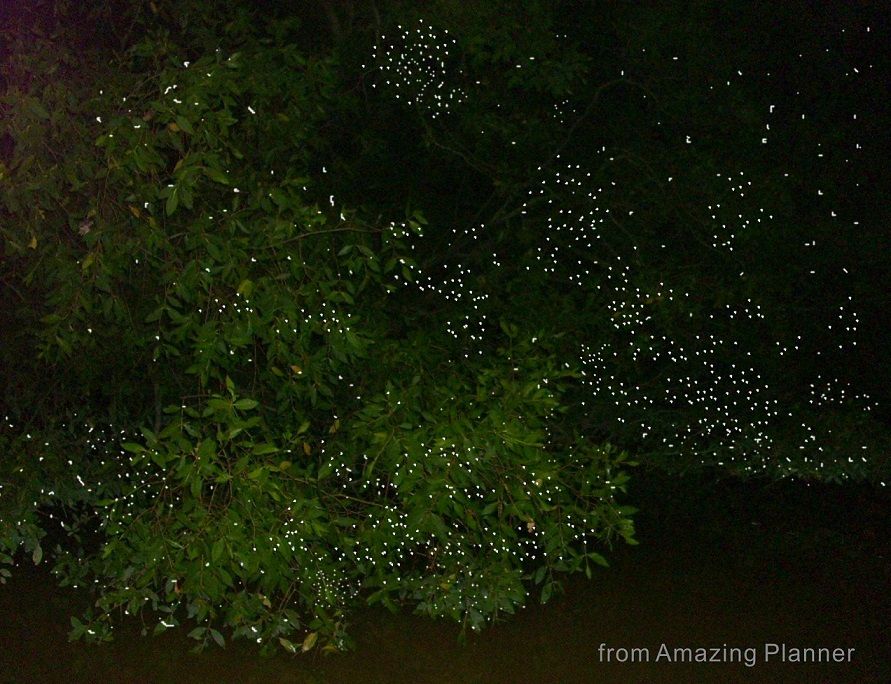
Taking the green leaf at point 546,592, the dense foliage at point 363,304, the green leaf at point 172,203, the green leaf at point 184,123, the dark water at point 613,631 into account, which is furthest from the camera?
the dark water at point 613,631

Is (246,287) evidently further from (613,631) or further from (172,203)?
(613,631)

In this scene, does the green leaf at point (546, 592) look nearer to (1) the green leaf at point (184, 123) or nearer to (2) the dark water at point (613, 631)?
(2) the dark water at point (613, 631)

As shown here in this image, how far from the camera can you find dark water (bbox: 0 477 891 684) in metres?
7.26

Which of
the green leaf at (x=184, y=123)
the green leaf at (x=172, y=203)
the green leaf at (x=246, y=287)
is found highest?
the green leaf at (x=184, y=123)

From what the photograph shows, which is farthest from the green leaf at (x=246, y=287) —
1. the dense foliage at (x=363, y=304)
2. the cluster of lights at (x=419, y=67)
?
the cluster of lights at (x=419, y=67)

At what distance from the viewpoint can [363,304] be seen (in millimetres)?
8086

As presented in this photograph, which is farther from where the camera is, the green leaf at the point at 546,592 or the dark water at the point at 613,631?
the dark water at the point at 613,631

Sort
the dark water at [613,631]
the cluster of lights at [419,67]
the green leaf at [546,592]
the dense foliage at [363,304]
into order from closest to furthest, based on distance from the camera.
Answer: the dense foliage at [363,304], the green leaf at [546,592], the dark water at [613,631], the cluster of lights at [419,67]

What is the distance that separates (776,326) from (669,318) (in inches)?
68.6

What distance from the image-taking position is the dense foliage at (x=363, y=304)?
5.79m

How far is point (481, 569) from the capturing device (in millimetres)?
6797

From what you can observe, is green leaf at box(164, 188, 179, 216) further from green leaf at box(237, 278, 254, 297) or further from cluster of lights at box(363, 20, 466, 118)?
cluster of lights at box(363, 20, 466, 118)

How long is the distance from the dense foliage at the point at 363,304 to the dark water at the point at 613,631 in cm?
29

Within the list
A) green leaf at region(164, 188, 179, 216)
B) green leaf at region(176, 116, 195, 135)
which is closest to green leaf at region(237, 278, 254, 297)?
green leaf at region(164, 188, 179, 216)
